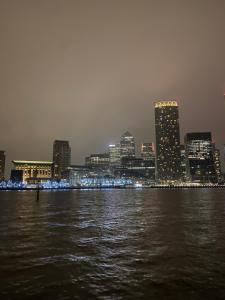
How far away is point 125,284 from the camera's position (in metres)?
17.8

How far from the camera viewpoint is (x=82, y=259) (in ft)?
78.3

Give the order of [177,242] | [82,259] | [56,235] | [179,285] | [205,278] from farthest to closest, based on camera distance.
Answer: [56,235] → [177,242] → [82,259] → [205,278] → [179,285]

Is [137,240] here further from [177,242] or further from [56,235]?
[56,235]

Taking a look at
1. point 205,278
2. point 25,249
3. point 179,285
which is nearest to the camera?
point 179,285

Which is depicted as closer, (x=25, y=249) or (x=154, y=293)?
(x=154, y=293)

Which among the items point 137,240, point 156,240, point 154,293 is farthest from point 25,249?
point 154,293

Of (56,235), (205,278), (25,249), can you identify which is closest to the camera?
(205,278)

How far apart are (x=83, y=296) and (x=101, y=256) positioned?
9.22 m

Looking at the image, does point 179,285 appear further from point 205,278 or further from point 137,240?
point 137,240

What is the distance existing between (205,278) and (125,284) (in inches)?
208

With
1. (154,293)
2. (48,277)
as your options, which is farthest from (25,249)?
(154,293)

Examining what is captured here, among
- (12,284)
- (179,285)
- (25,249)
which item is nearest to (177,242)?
(179,285)

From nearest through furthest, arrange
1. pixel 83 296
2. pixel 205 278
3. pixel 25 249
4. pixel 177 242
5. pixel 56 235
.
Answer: pixel 83 296
pixel 205 278
pixel 25 249
pixel 177 242
pixel 56 235

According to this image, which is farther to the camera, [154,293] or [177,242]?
[177,242]
